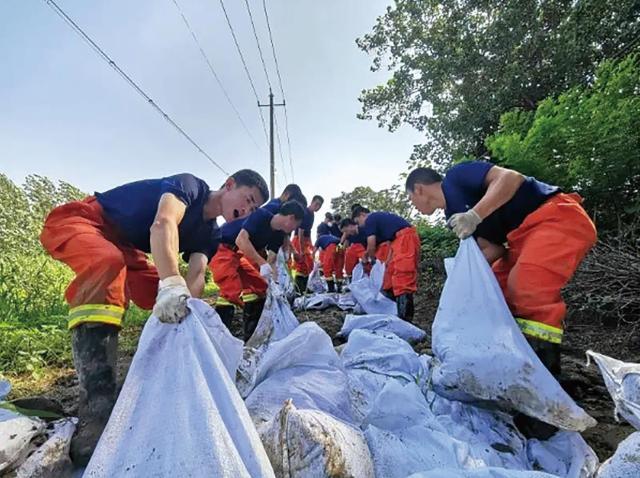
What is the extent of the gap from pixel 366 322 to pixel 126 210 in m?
2.02

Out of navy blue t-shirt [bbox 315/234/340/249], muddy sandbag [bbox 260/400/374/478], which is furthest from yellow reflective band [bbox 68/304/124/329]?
navy blue t-shirt [bbox 315/234/340/249]

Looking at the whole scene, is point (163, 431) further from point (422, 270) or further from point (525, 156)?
point (422, 270)

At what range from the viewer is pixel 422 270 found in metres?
6.93

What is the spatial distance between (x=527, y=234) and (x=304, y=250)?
537 cm

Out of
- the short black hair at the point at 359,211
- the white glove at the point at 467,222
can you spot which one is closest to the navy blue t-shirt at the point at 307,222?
the short black hair at the point at 359,211

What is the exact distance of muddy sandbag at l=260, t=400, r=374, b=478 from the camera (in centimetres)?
101

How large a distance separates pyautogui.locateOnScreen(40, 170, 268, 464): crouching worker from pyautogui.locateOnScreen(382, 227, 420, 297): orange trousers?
2.31m

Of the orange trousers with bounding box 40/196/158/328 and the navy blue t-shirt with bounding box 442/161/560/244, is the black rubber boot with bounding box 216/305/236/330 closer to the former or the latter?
the orange trousers with bounding box 40/196/158/328

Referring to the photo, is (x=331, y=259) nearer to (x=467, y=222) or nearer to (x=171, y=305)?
(x=467, y=222)

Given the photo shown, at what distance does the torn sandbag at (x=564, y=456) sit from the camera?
1371 millimetres

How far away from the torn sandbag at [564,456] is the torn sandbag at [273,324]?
1536 mm

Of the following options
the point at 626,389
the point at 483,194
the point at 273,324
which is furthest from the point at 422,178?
the point at 626,389

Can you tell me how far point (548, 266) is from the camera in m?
1.70

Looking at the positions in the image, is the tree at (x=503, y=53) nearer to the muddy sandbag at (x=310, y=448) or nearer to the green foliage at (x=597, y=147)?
the green foliage at (x=597, y=147)
